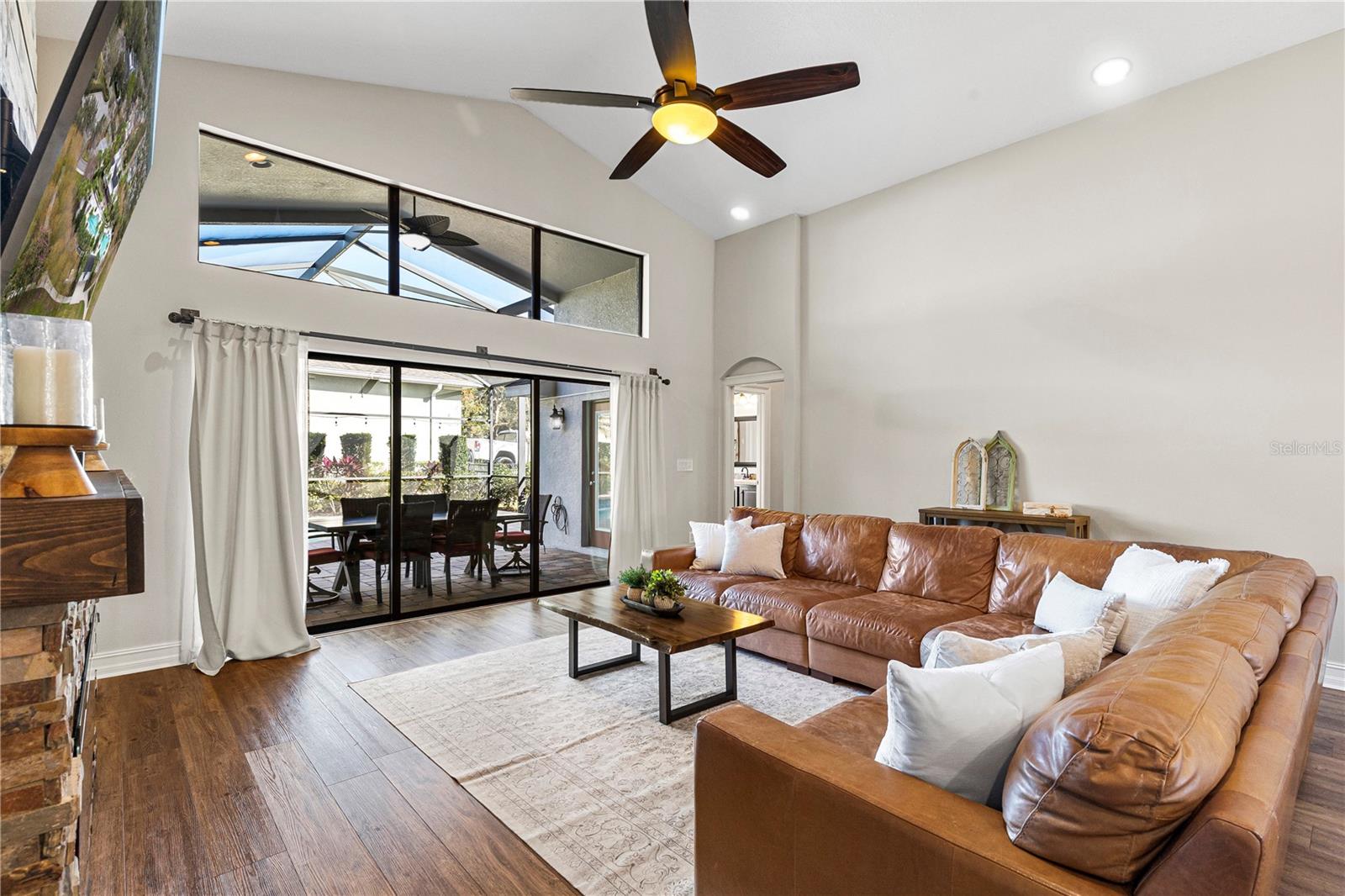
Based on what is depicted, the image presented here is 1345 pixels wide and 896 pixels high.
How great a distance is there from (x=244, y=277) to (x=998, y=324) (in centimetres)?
530

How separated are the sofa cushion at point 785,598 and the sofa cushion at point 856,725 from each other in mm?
1433

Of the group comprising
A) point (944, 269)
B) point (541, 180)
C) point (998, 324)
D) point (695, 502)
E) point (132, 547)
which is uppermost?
point (541, 180)

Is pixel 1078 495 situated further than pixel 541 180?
No

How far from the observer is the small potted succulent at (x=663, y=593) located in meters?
3.27

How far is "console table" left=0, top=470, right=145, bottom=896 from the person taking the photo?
34.0 inches

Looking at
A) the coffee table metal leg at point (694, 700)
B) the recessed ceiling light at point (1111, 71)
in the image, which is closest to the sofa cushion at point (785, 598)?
the coffee table metal leg at point (694, 700)

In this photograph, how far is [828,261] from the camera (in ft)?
19.6

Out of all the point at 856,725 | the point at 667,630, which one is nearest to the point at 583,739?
the point at 667,630

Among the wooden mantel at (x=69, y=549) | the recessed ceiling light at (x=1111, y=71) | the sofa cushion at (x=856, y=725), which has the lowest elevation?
the sofa cushion at (x=856, y=725)

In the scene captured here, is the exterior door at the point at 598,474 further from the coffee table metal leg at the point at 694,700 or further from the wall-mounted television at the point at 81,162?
the wall-mounted television at the point at 81,162

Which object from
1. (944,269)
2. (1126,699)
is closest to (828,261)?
(944,269)

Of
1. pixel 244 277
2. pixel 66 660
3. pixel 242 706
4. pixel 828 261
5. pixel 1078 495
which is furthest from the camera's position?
pixel 828 261

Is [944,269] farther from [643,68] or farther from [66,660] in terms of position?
[66,660]

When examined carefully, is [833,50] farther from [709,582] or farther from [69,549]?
[69,549]
